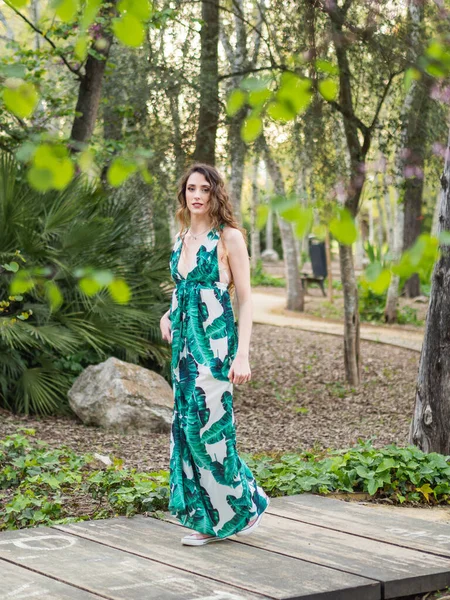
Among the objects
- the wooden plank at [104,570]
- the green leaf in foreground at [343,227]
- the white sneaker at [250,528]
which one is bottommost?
the wooden plank at [104,570]

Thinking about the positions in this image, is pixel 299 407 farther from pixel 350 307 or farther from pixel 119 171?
pixel 119 171

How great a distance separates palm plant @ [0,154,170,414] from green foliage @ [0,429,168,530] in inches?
94.8

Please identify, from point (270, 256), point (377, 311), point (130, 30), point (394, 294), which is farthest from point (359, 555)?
point (270, 256)

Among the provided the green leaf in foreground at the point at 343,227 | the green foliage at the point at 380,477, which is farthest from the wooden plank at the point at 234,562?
the green leaf in foreground at the point at 343,227

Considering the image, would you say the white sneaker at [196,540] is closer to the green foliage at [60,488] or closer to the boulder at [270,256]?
the green foliage at [60,488]

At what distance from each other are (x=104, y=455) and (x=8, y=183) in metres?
3.30

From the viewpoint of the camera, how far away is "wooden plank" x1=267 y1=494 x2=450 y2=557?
454 cm

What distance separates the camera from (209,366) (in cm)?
450

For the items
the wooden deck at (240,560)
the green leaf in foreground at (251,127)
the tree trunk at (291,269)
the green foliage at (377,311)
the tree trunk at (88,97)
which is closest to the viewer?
the green leaf in foreground at (251,127)

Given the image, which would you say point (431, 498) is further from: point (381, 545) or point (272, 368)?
point (272, 368)

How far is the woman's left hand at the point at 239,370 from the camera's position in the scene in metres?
4.42

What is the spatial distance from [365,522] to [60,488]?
200cm

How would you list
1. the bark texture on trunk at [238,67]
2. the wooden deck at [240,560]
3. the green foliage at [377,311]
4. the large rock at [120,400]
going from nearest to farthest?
1. the wooden deck at [240,560]
2. the large rock at [120,400]
3. the bark texture on trunk at [238,67]
4. the green foliage at [377,311]

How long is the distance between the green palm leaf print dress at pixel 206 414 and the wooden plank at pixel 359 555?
0.64 ft
